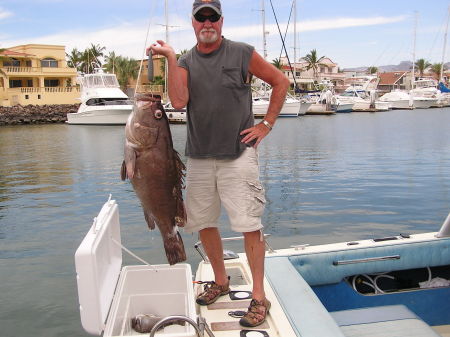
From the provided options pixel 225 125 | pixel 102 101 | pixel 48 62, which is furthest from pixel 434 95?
pixel 225 125

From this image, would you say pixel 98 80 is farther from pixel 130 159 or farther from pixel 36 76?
pixel 130 159

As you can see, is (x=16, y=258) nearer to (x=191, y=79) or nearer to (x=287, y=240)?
(x=287, y=240)

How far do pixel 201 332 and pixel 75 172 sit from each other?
50.4 feet

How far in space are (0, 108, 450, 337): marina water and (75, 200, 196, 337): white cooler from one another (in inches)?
103

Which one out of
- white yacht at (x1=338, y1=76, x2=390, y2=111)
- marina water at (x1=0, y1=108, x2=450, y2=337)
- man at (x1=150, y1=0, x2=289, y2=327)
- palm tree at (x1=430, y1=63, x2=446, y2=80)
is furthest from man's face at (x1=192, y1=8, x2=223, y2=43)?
palm tree at (x1=430, y1=63, x2=446, y2=80)

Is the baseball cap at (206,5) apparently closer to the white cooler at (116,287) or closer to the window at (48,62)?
the white cooler at (116,287)

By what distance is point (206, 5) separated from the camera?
2820mm

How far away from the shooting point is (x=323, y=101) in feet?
189

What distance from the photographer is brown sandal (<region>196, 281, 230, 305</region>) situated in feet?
10.4

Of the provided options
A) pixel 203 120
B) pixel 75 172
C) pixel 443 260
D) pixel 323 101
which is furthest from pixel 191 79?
pixel 323 101

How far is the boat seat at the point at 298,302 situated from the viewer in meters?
2.63

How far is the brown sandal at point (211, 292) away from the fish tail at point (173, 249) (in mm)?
396

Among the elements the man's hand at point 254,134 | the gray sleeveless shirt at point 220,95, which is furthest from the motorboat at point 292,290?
the man's hand at point 254,134

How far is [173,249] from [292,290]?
0.84m
